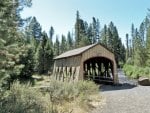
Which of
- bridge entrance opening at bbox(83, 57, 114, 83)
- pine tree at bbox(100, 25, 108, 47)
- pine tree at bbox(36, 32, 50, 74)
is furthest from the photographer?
pine tree at bbox(100, 25, 108, 47)

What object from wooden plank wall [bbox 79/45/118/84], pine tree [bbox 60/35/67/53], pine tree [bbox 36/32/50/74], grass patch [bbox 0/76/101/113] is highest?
pine tree [bbox 60/35/67/53]

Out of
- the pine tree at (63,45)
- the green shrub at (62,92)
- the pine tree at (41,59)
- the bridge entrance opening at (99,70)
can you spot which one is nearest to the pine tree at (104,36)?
the pine tree at (63,45)

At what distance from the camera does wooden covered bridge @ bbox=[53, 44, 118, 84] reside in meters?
25.8

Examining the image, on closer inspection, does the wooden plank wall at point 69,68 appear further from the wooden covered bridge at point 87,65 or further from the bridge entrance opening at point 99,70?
the bridge entrance opening at point 99,70

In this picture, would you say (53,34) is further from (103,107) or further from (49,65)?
(103,107)

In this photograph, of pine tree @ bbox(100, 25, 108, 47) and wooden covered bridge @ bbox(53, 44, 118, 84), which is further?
pine tree @ bbox(100, 25, 108, 47)

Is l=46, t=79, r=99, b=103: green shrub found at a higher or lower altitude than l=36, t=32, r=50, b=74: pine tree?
lower

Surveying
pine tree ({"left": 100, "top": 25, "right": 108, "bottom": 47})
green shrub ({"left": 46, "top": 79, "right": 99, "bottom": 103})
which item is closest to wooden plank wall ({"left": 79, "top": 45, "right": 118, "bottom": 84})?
green shrub ({"left": 46, "top": 79, "right": 99, "bottom": 103})

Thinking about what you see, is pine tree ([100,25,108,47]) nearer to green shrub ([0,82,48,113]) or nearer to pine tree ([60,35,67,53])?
pine tree ([60,35,67,53])

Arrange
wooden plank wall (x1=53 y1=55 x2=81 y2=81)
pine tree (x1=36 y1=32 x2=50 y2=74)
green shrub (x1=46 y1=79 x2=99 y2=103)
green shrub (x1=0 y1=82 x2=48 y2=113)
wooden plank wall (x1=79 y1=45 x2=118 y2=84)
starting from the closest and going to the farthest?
1. green shrub (x1=0 y1=82 x2=48 y2=113)
2. green shrub (x1=46 y1=79 x2=99 y2=103)
3. wooden plank wall (x1=79 y1=45 x2=118 y2=84)
4. wooden plank wall (x1=53 y1=55 x2=81 y2=81)
5. pine tree (x1=36 y1=32 x2=50 y2=74)

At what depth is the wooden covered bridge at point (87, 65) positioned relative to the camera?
2583 centimetres

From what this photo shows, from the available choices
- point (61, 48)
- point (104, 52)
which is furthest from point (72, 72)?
point (61, 48)

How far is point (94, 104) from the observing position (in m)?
14.6

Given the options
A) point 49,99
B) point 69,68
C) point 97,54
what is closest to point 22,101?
point 49,99
